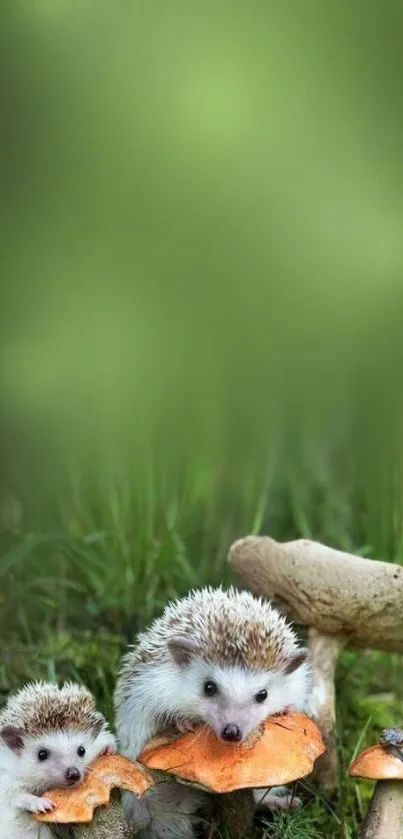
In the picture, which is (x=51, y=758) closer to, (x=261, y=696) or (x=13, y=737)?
(x=13, y=737)

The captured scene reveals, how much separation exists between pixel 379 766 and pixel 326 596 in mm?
425

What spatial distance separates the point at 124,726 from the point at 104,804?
0.29m

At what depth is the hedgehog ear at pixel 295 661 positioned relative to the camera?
197 centimetres

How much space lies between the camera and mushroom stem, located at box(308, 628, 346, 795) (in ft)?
7.43

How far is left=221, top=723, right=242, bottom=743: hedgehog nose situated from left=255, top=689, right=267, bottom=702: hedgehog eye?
102 mm

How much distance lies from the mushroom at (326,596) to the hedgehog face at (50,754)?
20.7 inches

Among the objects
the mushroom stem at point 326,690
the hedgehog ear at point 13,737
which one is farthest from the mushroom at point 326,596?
the hedgehog ear at point 13,737

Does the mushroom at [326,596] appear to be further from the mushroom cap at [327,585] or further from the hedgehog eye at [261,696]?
the hedgehog eye at [261,696]

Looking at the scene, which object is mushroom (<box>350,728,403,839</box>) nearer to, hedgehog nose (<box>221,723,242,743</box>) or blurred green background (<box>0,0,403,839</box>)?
hedgehog nose (<box>221,723,242,743</box>)

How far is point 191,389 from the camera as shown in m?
1.62

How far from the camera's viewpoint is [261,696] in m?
1.87

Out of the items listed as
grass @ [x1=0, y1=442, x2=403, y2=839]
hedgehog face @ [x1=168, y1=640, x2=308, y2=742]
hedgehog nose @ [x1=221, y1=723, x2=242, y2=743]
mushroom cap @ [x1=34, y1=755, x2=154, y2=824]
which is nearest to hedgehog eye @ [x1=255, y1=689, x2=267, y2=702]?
hedgehog face @ [x1=168, y1=640, x2=308, y2=742]

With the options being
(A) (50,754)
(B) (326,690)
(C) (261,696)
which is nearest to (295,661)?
(C) (261,696)

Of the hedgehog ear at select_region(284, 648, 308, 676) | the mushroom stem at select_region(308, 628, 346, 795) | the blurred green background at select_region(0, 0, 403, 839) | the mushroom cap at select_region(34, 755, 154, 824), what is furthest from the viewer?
the mushroom stem at select_region(308, 628, 346, 795)
